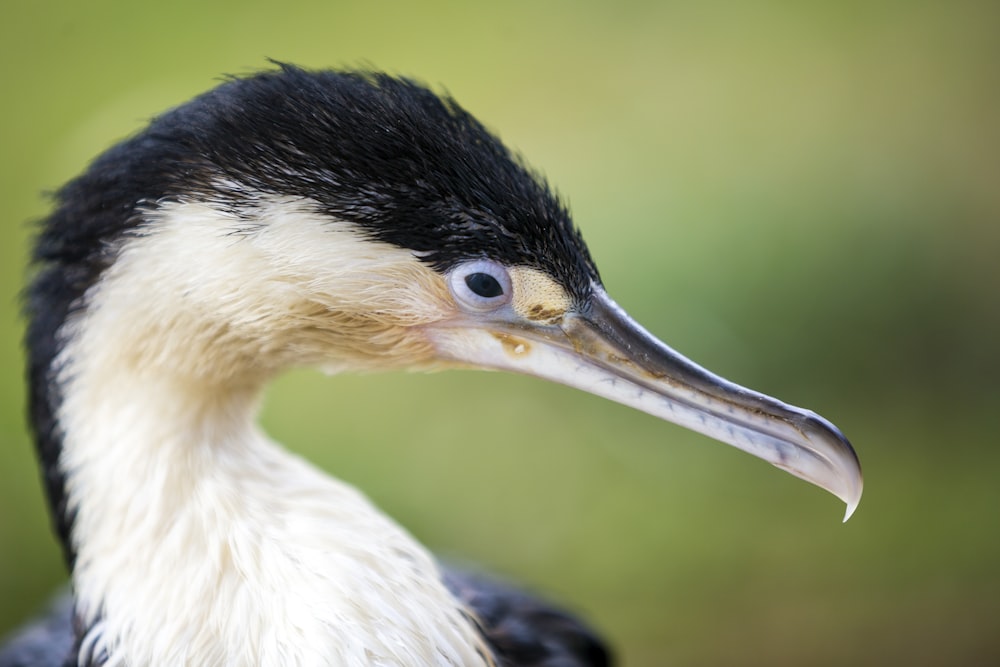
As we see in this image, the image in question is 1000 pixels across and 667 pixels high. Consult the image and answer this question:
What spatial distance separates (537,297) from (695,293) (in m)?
1.82

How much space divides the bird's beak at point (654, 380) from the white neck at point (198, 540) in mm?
272

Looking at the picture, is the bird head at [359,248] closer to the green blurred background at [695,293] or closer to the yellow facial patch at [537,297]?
the yellow facial patch at [537,297]

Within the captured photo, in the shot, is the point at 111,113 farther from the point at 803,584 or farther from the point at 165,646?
the point at 803,584

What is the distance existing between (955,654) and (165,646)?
2070 millimetres

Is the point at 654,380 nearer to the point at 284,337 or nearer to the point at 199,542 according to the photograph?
the point at 284,337

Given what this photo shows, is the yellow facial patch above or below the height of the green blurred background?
below

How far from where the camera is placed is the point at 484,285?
3.21ft

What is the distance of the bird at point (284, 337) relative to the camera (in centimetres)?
94

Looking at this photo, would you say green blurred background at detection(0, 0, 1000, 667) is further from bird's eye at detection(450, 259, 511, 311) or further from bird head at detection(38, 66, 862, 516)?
bird's eye at detection(450, 259, 511, 311)

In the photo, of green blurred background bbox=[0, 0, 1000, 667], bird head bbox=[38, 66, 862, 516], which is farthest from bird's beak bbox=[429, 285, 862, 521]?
green blurred background bbox=[0, 0, 1000, 667]

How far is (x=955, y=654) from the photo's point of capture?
2.24 meters

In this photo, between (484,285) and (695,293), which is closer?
(484,285)

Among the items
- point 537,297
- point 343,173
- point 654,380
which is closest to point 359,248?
point 343,173

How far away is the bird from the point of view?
37.0 inches
